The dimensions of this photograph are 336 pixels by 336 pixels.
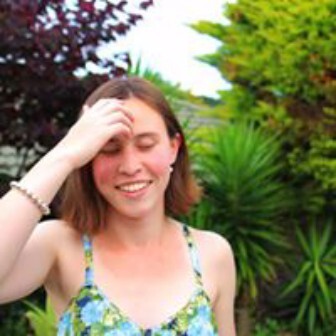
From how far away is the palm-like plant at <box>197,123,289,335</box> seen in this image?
6.49m

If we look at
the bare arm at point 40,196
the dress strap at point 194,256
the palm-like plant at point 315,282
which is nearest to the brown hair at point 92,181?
the bare arm at point 40,196

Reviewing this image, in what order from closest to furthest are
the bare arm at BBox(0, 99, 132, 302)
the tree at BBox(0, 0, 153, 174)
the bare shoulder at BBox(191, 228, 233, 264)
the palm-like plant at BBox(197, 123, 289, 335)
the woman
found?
the bare arm at BBox(0, 99, 132, 302)
the woman
the bare shoulder at BBox(191, 228, 233, 264)
the tree at BBox(0, 0, 153, 174)
the palm-like plant at BBox(197, 123, 289, 335)

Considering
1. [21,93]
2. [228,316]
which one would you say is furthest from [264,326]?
[228,316]

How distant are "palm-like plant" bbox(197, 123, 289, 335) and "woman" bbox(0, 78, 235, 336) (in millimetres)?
3970

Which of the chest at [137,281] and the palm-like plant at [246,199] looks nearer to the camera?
the chest at [137,281]

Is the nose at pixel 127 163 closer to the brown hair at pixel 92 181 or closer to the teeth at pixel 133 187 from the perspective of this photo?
the teeth at pixel 133 187

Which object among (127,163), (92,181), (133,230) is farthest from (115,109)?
(133,230)

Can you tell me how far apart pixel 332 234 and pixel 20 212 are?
527 cm

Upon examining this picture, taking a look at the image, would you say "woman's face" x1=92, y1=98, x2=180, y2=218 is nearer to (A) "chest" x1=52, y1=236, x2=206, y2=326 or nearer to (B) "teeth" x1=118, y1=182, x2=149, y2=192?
(B) "teeth" x1=118, y1=182, x2=149, y2=192

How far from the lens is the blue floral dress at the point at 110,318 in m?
2.21

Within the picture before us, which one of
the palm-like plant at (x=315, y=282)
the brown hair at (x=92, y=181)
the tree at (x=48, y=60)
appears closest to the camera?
the brown hair at (x=92, y=181)

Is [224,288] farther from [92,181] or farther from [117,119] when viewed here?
[117,119]

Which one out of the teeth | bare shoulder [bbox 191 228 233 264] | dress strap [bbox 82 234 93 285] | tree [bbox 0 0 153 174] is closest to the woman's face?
the teeth

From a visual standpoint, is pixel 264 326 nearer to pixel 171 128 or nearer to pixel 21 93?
pixel 21 93
